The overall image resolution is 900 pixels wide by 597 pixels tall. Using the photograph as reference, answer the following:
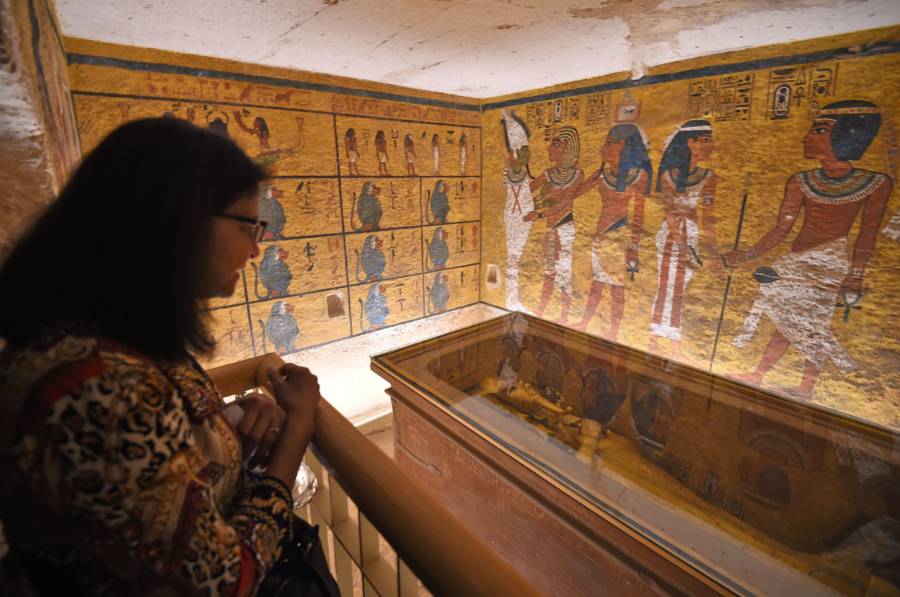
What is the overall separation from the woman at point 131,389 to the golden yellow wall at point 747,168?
337cm

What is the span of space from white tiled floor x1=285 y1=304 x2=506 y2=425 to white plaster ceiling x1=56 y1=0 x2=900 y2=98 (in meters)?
2.44

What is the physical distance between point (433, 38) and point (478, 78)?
1.12 m

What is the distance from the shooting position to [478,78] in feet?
11.9

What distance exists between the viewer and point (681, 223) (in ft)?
10.9

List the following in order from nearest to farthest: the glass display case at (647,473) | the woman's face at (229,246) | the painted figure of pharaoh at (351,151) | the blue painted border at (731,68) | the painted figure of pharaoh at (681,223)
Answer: the woman's face at (229,246)
the glass display case at (647,473)
the blue painted border at (731,68)
the painted figure of pharaoh at (681,223)
the painted figure of pharaoh at (351,151)

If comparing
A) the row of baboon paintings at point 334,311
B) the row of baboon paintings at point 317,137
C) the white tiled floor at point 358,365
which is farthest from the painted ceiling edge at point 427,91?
the white tiled floor at point 358,365

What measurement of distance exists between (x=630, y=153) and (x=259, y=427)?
358cm

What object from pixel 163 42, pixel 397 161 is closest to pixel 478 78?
pixel 397 161

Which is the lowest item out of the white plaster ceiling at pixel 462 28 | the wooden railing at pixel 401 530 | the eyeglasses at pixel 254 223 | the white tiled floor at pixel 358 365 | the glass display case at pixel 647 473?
the white tiled floor at pixel 358 365

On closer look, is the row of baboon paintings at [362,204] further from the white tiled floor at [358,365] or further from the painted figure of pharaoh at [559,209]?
the white tiled floor at [358,365]

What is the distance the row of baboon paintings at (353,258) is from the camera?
350 cm

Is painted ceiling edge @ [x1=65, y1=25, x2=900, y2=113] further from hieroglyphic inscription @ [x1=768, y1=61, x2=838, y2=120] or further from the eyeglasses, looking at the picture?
the eyeglasses

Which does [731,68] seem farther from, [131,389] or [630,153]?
[131,389]

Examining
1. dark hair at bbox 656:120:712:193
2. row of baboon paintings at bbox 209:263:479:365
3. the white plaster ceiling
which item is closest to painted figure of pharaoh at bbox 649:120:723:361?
dark hair at bbox 656:120:712:193
